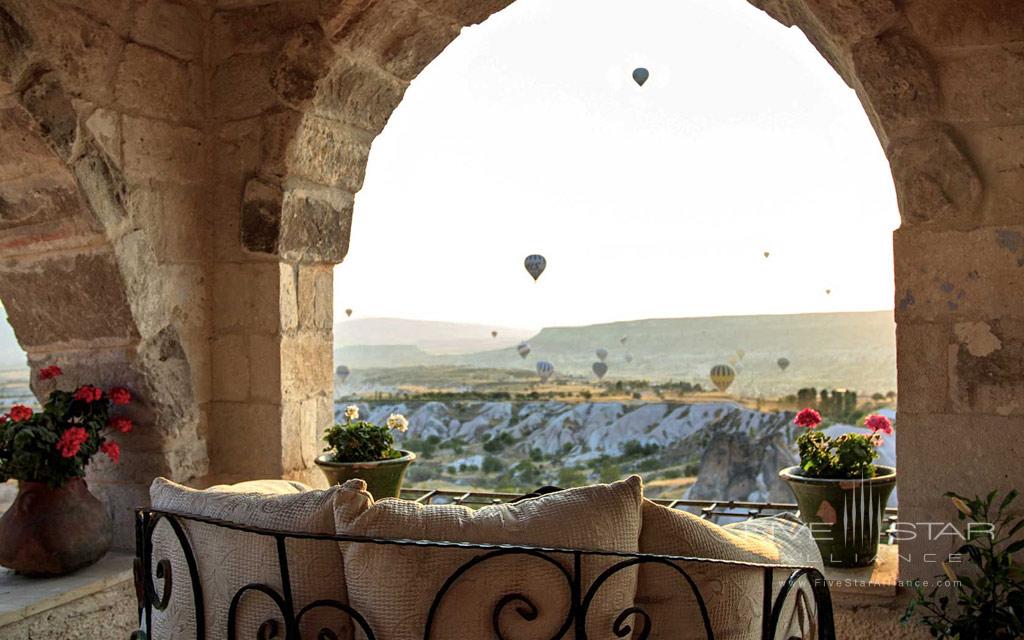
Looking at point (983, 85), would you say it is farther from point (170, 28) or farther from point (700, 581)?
point (170, 28)

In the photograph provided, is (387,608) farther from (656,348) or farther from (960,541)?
(656,348)

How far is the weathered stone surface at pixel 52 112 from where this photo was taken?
2.58 metres

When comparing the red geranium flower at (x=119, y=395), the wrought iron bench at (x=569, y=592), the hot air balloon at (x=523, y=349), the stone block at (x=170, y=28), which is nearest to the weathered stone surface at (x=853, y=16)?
the wrought iron bench at (x=569, y=592)

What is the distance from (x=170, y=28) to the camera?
9.96 ft

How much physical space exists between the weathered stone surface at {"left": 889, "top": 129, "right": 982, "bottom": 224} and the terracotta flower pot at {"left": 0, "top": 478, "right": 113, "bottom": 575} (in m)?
2.61

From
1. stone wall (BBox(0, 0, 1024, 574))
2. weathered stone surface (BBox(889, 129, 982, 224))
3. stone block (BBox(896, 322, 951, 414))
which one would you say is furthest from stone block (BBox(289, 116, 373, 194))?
stone block (BBox(896, 322, 951, 414))

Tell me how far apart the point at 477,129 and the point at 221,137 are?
2372 mm

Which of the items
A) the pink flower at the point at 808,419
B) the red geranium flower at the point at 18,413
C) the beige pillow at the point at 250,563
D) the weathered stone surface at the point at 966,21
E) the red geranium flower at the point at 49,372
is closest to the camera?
the beige pillow at the point at 250,563

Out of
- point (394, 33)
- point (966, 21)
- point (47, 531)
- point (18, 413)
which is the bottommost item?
point (47, 531)

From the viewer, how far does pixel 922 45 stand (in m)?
2.40

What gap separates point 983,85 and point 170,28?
8.31 ft

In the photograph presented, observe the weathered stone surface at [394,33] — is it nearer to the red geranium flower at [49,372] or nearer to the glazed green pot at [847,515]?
the red geranium flower at [49,372]

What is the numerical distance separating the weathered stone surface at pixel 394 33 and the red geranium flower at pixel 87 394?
1382mm

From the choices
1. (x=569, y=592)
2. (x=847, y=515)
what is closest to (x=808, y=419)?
(x=847, y=515)
